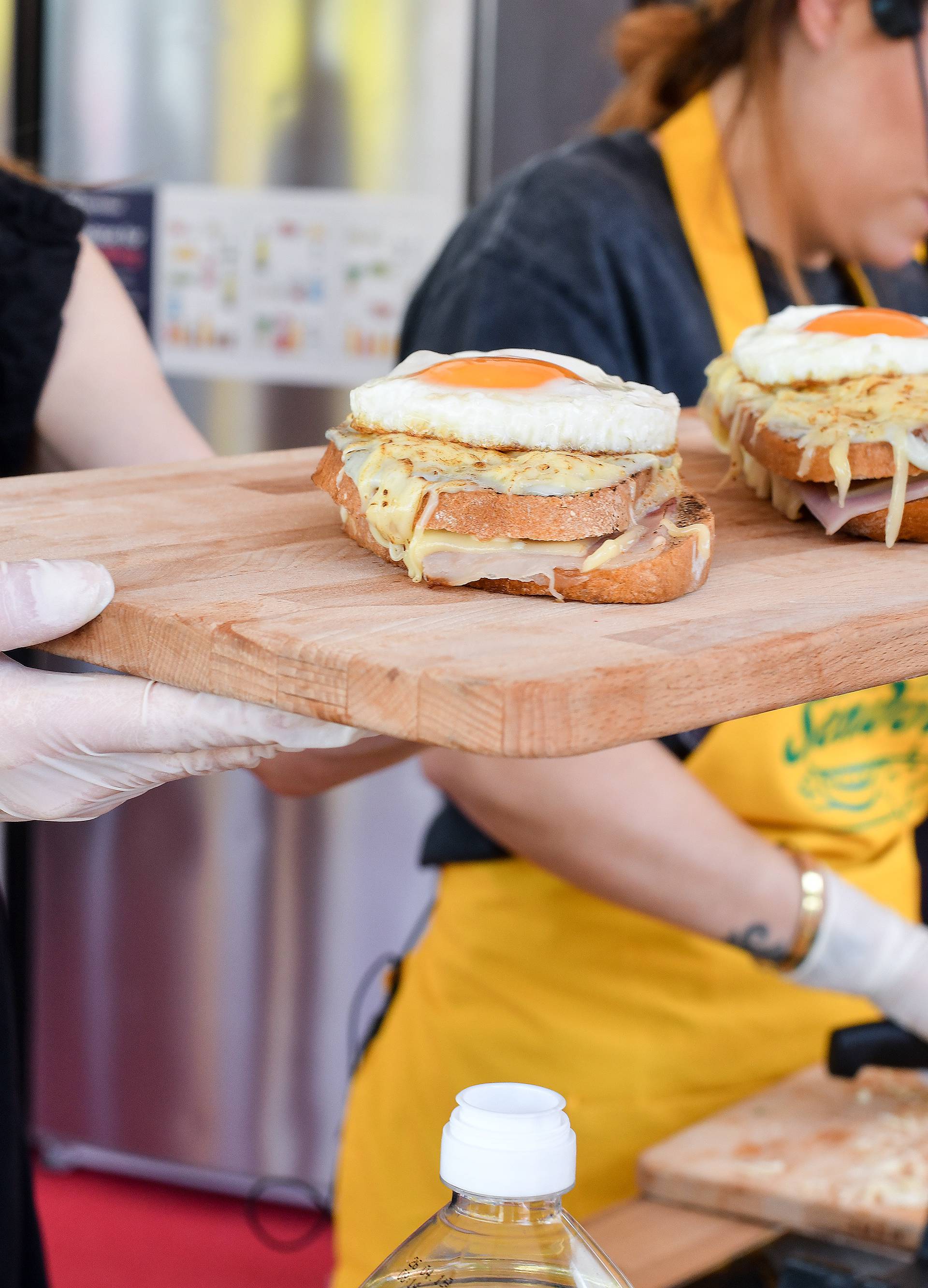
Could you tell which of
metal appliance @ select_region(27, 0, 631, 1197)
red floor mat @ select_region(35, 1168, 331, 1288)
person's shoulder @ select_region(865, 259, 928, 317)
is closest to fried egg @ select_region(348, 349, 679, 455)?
person's shoulder @ select_region(865, 259, 928, 317)

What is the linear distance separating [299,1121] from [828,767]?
1.81 meters

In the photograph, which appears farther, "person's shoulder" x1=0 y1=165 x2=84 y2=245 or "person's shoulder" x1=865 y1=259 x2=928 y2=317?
"person's shoulder" x1=865 y1=259 x2=928 y2=317

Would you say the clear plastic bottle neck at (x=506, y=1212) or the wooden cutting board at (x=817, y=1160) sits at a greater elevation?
the clear plastic bottle neck at (x=506, y=1212)

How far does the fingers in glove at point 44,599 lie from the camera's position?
2.56ft

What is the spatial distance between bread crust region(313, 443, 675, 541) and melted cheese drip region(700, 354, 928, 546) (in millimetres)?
165

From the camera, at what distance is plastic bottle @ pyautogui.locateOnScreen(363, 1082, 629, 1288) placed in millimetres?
611

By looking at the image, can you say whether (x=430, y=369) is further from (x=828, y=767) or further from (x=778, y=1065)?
(x=778, y=1065)

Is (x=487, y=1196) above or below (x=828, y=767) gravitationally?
above

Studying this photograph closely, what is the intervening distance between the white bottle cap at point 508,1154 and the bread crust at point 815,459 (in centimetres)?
52

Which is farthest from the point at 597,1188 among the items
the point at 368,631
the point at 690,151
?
the point at 690,151

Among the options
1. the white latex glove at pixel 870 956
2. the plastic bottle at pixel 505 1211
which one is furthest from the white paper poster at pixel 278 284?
the plastic bottle at pixel 505 1211

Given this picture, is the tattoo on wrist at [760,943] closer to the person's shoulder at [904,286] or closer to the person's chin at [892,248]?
the person's chin at [892,248]

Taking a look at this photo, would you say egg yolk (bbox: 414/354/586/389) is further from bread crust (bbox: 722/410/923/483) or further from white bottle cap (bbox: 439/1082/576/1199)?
white bottle cap (bbox: 439/1082/576/1199)

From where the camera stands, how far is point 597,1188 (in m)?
1.53
